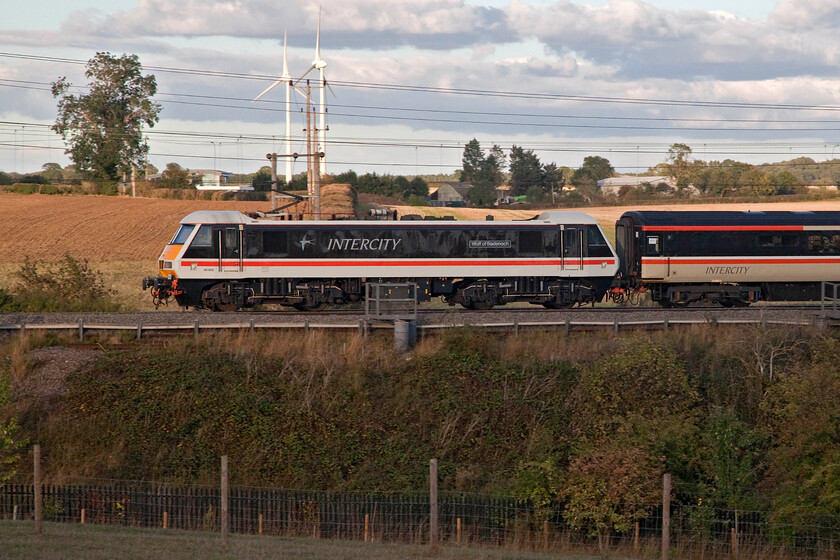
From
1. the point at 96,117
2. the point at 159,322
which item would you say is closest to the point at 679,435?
the point at 159,322

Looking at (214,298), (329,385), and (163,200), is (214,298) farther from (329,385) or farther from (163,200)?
(163,200)

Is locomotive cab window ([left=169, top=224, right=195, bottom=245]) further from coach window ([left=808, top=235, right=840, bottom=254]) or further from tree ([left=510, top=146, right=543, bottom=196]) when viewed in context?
tree ([left=510, top=146, right=543, bottom=196])

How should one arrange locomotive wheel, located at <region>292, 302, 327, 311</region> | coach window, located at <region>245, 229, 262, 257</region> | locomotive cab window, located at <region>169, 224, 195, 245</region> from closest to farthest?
locomotive cab window, located at <region>169, 224, 195, 245</region>, coach window, located at <region>245, 229, 262, 257</region>, locomotive wheel, located at <region>292, 302, 327, 311</region>

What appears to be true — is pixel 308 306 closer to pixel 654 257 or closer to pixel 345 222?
pixel 345 222

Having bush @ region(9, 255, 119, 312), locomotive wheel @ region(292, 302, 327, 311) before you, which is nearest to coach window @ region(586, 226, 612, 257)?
locomotive wheel @ region(292, 302, 327, 311)

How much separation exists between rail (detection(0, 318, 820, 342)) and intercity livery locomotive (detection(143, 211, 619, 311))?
410 cm

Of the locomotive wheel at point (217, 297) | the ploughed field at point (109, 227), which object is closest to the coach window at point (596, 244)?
the locomotive wheel at point (217, 297)

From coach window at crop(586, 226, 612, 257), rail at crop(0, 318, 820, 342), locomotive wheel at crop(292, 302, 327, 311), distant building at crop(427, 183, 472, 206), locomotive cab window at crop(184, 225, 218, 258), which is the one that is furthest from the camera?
distant building at crop(427, 183, 472, 206)

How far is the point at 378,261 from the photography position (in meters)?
29.7

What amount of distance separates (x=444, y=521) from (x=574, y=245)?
15280 mm

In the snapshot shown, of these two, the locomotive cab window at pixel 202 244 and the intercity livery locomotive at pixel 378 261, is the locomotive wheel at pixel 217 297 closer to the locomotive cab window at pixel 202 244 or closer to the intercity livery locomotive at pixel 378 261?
the intercity livery locomotive at pixel 378 261

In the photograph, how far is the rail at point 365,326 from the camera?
23984 millimetres

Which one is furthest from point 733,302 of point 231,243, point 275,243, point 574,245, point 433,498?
point 433,498

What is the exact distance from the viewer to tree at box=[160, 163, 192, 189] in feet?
303
